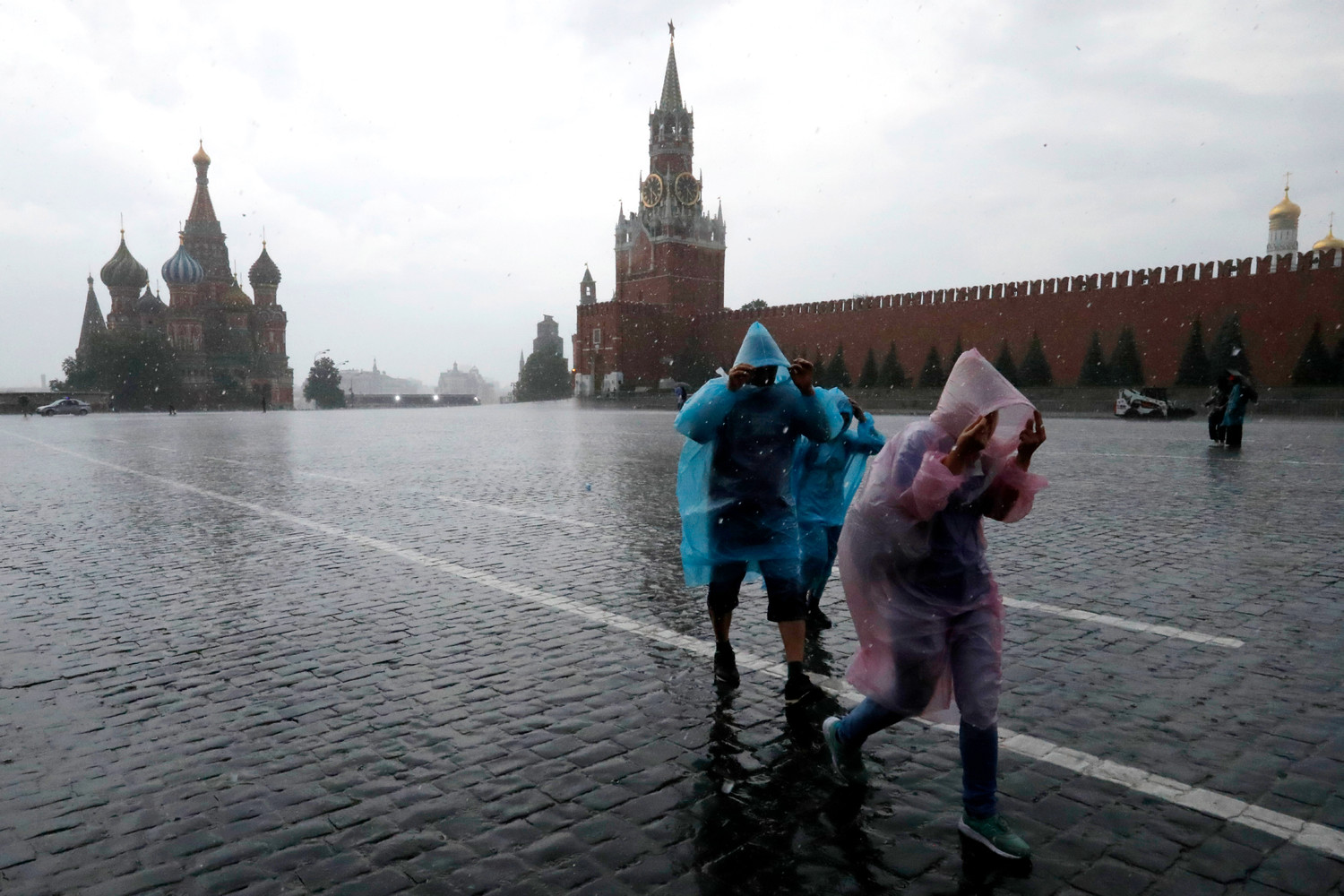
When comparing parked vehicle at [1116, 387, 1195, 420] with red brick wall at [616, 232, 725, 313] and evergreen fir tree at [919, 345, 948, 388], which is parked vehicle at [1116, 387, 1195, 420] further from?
red brick wall at [616, 232, 725, 313]

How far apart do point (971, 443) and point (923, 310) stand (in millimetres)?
41270

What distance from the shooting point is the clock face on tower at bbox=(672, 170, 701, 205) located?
66375mm

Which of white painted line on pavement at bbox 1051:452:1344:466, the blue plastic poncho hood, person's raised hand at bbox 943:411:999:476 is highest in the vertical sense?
the blue plastic poncho hood

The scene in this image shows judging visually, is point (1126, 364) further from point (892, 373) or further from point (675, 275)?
point (675, 275)

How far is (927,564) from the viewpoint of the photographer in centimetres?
225

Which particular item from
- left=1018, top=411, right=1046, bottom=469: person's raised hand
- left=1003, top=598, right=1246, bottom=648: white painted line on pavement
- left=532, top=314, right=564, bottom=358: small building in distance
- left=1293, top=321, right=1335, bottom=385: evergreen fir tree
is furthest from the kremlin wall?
left=532, top=314, right=564, bottom=358: small building in distance

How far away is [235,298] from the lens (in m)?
60.6

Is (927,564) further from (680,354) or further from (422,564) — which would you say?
(680,354)

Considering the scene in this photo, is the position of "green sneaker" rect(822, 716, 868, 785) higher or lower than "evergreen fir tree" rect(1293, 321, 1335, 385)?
lower

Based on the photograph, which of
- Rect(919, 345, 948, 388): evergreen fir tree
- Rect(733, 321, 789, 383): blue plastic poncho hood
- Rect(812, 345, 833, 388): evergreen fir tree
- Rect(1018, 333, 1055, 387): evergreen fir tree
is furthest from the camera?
Rect(812, 345, 833, 388): evergreen fir tree

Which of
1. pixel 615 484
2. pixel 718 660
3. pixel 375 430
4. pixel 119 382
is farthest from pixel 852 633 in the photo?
pixel 119 382

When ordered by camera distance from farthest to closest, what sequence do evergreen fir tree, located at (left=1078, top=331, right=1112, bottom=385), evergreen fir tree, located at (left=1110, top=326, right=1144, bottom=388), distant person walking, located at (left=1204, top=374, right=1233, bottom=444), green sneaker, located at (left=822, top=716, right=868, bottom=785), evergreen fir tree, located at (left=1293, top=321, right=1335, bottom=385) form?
1. evergreen fir tree, located at (left=1078, top=331, right=1112, bottom=385)
2. evergreen fir tree, located at (left=1110, top=326, right=1144, bottom=388)
3. evergreen fir tree, located at (left=1293, top=321, right=1335, bottom=385)
4. distant person walking, located at (left=1204, top=374, right=1233, bottom=444)
5. green sneaker, located at (left=822, top=716, right=868, bottom=785)

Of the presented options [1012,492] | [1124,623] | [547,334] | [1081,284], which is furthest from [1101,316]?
[547,334]

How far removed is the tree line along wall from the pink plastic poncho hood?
32166mm
